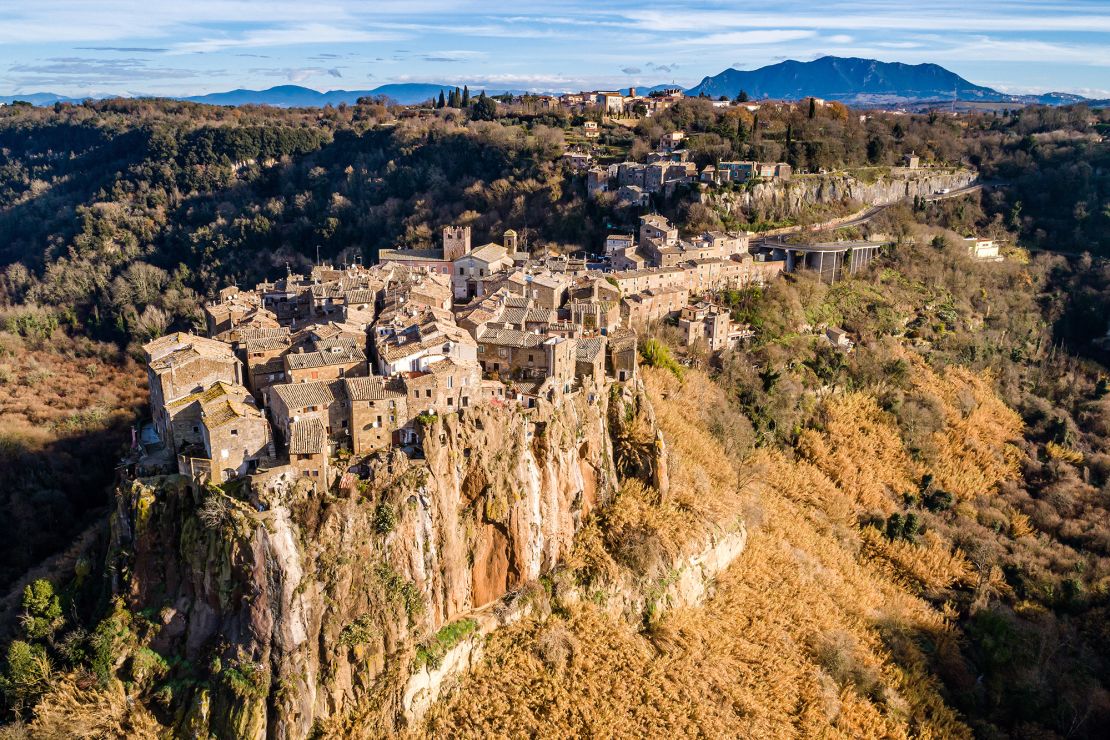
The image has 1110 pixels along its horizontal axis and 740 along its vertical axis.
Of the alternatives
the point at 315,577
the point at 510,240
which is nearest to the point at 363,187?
the point at 510,240

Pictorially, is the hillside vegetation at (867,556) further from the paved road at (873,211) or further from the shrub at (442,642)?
the paved road at (873,211)

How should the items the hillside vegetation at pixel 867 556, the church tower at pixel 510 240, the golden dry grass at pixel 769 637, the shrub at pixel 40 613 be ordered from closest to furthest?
the shrub at pixel 40 613 → the golden dry grass at pixel 769 637 → the hillside vegetation at pixel 867 556 → the church tower at pixel 510 240

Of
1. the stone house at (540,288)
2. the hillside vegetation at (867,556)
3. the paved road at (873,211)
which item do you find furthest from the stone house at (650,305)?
the paved road at (873,211)

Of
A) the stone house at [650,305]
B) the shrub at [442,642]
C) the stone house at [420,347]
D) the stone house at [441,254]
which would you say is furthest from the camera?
the stone house at [441,254]

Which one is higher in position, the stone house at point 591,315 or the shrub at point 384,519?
the stone house at point 591,315

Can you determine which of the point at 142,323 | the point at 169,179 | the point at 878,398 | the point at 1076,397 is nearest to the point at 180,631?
the point at 878,398

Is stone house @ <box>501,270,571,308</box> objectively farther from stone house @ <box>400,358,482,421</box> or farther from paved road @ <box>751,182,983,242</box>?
paved road @ <box>751,182,983,242</box>
